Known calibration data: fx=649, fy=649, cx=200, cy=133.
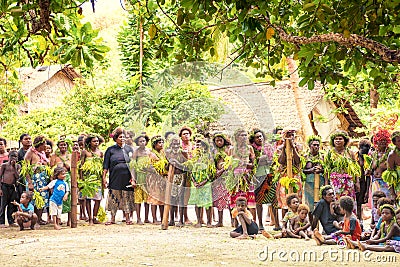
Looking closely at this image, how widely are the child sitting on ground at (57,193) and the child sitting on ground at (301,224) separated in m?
3.30

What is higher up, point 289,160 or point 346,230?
point 289,160

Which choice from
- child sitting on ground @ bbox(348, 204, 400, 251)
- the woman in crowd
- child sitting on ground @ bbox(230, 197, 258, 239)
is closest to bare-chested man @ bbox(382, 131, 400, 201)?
child sitting on ground @ bbox(348, 204, 400, 251)

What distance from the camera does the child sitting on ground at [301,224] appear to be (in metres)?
7.59

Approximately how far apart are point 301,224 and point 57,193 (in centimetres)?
346

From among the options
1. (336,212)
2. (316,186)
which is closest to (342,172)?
(316,186)

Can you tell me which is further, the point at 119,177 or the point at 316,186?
the point at 119,177

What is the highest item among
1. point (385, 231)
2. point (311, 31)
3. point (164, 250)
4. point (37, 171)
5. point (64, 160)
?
point (311, 31)

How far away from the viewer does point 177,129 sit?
9.43 meters

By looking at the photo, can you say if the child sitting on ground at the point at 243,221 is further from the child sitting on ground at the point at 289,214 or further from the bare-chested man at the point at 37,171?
the bare-chested man at the point at 37,171

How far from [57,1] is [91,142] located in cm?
580

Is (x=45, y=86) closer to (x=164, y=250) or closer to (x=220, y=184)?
(x=220, y=184)

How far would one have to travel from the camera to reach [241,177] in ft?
28.3

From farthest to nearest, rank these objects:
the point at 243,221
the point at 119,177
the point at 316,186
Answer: the point at 119,177
the point at 316,186
the point at 243,221

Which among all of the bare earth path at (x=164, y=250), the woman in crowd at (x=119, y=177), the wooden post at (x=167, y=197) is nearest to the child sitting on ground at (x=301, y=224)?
the bare earth path at (x=164, y=250)
